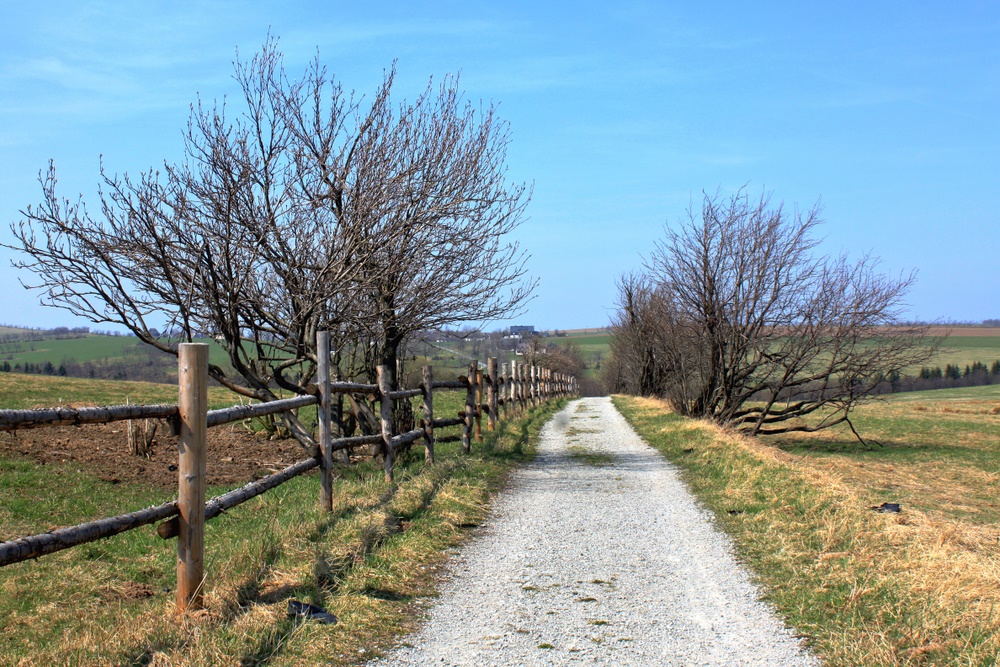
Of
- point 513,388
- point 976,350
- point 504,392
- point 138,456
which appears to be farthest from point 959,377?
point 138,456

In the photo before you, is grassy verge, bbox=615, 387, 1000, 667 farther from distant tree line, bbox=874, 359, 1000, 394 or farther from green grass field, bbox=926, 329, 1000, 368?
green grass field, bbox=926, 329, 1000, 368

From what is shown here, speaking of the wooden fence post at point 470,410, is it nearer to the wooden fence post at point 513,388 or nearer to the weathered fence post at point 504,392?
the weathered fence post at point 504,392

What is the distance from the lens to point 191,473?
15.4ft

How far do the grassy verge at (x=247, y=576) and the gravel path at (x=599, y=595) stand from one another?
32 cm

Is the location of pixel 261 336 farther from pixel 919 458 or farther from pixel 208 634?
pixel 919 458

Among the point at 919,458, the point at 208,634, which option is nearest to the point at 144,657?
the point at 208,634

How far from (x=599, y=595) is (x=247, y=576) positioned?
7.42 feet

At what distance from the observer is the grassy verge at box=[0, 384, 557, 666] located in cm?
408

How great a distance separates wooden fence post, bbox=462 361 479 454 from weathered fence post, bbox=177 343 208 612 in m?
8.27

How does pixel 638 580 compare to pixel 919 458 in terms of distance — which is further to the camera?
pixel 919 458

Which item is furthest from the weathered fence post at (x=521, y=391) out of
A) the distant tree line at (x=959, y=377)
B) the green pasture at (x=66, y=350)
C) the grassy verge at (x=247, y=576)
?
the distant tree line at (x=959, y=377)

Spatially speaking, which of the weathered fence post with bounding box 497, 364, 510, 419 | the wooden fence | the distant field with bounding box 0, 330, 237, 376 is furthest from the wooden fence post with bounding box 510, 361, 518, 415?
the distant field with bounding box 0, 330, 237, 376

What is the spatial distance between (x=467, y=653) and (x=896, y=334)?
60.7 feet

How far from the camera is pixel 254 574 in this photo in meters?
5.25
